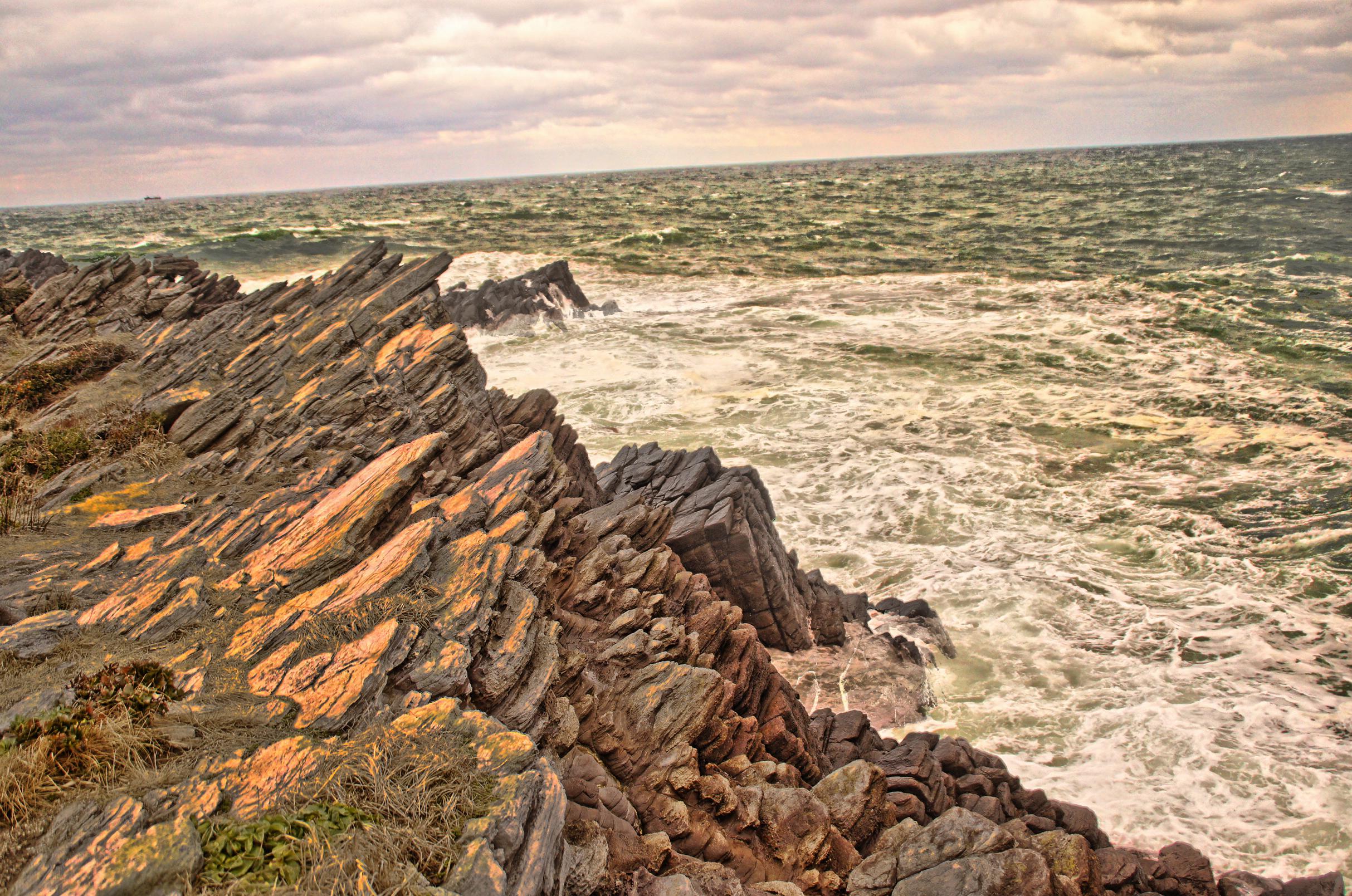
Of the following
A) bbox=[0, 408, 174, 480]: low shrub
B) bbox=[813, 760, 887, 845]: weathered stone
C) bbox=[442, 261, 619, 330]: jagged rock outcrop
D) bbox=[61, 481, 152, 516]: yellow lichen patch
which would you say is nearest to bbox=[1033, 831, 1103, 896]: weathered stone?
bbox=[813, 760, 887, 845]: weathered stone

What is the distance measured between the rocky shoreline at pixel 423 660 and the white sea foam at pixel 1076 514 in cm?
199

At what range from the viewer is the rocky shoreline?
6.41 meters

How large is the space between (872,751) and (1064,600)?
8997mm

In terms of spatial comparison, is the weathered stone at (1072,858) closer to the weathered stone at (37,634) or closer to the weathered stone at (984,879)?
the weathered stone at (984,879)

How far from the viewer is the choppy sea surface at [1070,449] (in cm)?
1483

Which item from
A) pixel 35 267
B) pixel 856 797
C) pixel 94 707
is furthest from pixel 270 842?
pixel 35 267

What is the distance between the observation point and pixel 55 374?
17.0 meters

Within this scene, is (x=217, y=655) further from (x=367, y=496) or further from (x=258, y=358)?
(x=258, y=358)

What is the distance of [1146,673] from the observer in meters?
16.7

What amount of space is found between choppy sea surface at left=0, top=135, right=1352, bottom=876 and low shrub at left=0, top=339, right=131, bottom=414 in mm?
14528

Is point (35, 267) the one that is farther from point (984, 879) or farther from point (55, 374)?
point (984, 879)

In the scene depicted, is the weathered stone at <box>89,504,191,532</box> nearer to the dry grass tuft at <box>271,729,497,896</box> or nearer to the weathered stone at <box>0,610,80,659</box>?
the weathered stone at <box>0,610,80,659</box>

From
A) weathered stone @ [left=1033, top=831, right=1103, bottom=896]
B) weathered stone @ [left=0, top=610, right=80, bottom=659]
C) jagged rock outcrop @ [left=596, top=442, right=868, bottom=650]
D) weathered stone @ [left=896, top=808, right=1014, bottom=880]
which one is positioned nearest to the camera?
weathered stone @ [left=0, top=610, right=80, bottom=659]

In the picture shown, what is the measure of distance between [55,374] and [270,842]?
15900 millimetres
